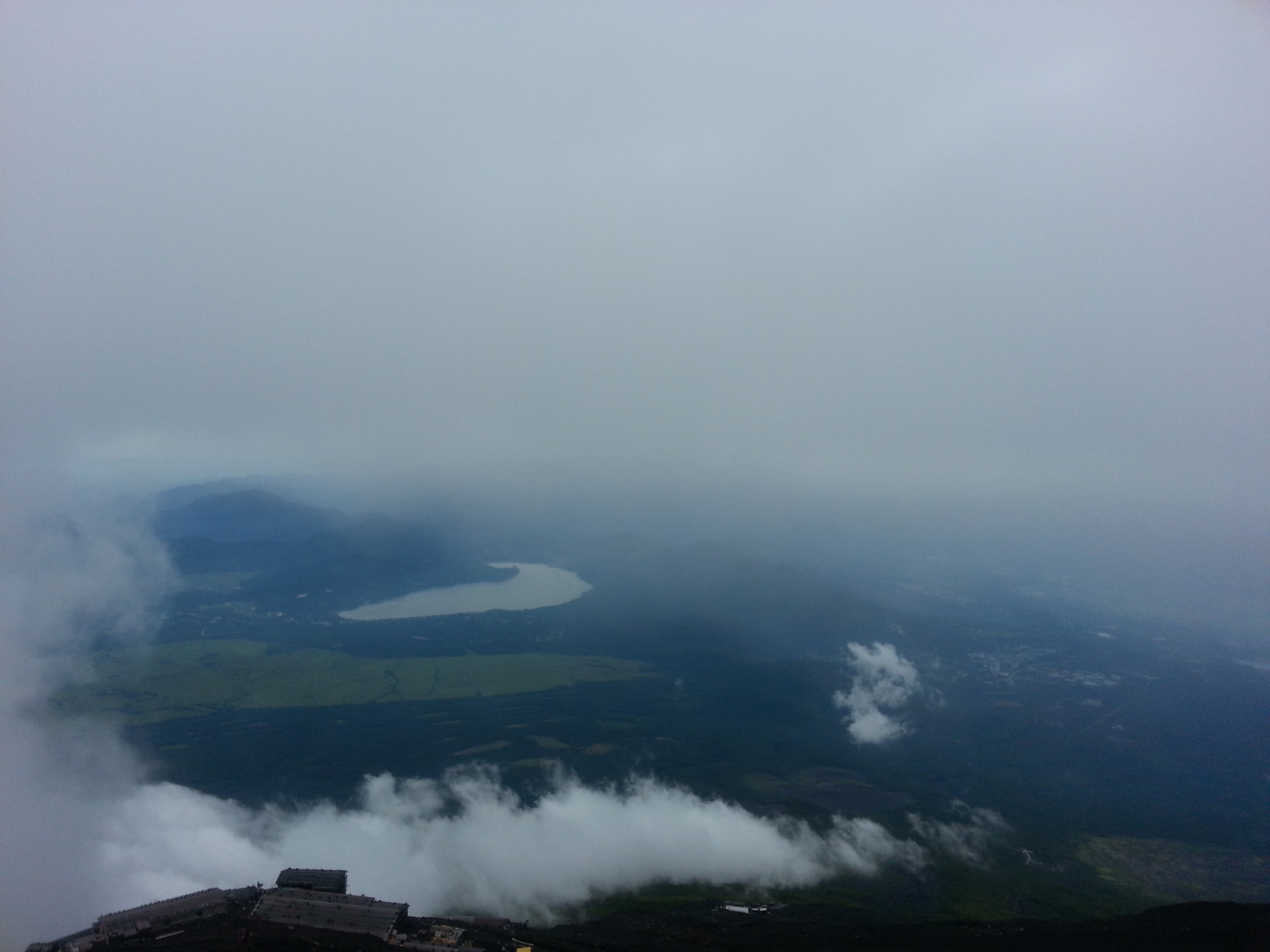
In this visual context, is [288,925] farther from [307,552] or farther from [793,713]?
[307,552]

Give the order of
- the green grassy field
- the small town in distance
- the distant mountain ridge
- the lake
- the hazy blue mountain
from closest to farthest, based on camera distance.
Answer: the small town in distance, the hazy blue mountain, the green grassy field, the lake, the distant mountain ridge

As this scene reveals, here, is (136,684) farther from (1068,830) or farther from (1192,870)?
(1192,870)

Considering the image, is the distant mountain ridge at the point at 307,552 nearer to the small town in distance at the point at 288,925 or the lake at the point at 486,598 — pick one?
the lake at the point at 486,598

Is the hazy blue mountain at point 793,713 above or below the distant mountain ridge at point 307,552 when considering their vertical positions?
below

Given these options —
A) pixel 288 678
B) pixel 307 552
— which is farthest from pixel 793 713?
pixel 307 552

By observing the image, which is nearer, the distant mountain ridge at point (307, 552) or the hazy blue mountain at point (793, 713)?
the hazy blue mountain at point (793, 713)

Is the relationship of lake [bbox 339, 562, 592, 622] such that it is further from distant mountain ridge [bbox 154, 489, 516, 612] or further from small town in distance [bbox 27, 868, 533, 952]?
small town in distance [bbox 27, 868, 533, 952]

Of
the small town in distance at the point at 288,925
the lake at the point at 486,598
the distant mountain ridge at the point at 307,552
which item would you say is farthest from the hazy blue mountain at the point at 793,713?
the small town in distance at the point at 288,925

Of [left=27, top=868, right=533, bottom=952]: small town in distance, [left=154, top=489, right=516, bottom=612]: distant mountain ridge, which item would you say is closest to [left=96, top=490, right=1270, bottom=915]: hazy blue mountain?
[left=154, top=489, right=516, bottom=612]: distant mountain ridge
